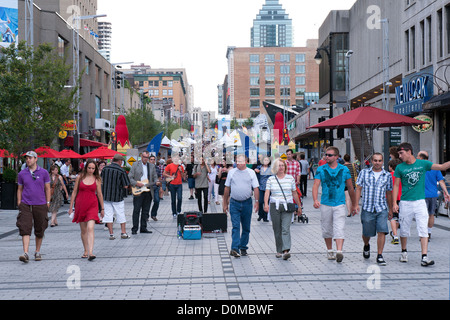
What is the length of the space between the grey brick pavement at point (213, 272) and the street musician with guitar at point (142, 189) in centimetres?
106

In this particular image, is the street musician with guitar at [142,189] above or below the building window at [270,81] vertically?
below

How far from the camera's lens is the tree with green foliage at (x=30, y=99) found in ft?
67.1

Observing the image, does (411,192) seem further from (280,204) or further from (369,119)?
(369,119)

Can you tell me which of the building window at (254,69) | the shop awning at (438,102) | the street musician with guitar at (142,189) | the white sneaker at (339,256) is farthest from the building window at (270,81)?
the white sneaker at (339,256)

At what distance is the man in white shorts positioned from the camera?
13523 mm

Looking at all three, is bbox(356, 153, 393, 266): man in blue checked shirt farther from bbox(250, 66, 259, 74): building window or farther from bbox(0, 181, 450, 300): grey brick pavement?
bbox(250, 66, 259, 74): building window

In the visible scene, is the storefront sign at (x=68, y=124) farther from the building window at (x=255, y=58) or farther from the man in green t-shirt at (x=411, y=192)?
the building window at (x=255, y=58)

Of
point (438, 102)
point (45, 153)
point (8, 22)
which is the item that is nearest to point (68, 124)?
point (8, 22)

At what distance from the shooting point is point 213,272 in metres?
8.98

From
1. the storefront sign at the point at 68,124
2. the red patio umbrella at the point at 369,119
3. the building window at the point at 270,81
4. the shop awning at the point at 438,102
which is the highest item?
the building window at the point at 270,81

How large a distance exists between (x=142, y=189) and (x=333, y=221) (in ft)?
19.0

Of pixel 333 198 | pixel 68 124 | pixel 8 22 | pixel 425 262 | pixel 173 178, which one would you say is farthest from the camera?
pixel 68 124
